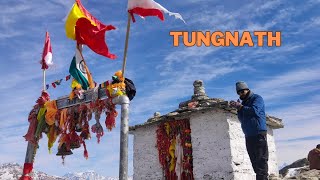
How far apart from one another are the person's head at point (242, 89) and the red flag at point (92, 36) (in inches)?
143

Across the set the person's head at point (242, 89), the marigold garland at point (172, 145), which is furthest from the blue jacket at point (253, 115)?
the marigold garland at point (172, 145)

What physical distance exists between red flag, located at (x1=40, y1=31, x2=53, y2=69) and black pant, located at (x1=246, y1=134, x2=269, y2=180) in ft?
24.6

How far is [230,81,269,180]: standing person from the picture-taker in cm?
790

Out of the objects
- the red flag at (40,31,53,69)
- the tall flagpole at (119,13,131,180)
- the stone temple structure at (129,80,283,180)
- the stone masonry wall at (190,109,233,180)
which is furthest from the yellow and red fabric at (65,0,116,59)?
the stone masonry wall at (190,109,233,180)

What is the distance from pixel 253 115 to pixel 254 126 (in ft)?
0.79

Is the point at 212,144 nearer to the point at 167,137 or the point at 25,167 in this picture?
the point at 167,137

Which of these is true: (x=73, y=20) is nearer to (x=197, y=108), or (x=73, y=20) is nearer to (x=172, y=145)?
(x=197, y=108)

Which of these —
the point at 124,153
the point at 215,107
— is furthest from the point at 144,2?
the point at 215,107

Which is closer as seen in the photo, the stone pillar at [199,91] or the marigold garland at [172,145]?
the marigold garland at [172,145]

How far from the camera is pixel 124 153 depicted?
8.54m

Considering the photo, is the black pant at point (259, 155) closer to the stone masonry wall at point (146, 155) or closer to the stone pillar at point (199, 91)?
the stone pillar at point (199, 91)

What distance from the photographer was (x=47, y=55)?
12805 millimetres

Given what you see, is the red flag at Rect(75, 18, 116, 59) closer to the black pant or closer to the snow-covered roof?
the black pant

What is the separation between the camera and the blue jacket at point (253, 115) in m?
8.07
